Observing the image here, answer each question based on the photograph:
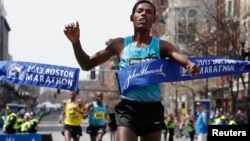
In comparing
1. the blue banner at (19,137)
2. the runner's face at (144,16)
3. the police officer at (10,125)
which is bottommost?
the blue banner at (19,137)

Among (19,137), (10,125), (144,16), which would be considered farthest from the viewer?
(10,125)

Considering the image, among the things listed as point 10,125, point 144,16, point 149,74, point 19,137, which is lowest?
point 19,137

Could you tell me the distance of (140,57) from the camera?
6.43 metres

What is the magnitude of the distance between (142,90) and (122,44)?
0.46 m

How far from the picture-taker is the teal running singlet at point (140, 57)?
632 cm

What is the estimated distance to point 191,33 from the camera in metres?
45.4

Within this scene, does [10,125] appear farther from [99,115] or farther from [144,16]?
[144,16]

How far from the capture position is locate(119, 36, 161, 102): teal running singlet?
6.32m

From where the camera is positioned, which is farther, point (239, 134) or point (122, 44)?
point (239, 134)

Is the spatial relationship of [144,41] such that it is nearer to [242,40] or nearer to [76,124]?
[76,124]

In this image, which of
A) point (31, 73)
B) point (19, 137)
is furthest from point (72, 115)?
point (31, 73)

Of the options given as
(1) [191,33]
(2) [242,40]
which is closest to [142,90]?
(2) [242,40]

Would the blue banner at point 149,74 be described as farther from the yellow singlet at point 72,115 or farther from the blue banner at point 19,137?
the yellow singlet at point 72,115

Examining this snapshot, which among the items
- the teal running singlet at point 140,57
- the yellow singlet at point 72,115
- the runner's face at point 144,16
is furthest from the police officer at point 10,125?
the runner's face at point 144,16
